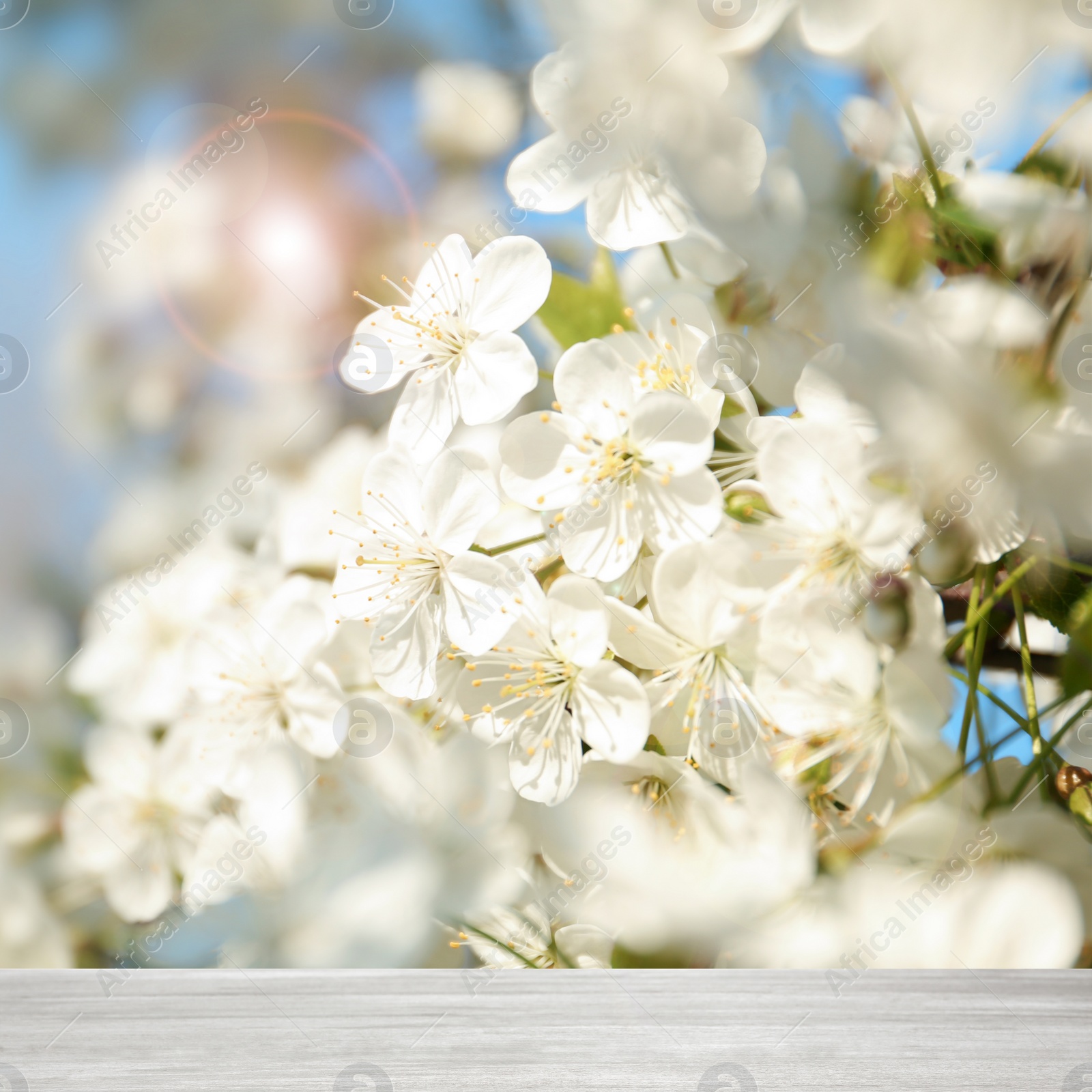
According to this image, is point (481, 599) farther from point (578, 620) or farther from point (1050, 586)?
point (1050, 586)

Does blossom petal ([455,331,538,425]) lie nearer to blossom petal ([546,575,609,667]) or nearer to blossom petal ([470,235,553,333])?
blossom petal ([470,235,553,333])

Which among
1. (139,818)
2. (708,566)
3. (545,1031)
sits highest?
(708,566)

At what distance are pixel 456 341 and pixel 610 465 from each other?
148mm

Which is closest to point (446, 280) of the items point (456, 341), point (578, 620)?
point (456, 341)

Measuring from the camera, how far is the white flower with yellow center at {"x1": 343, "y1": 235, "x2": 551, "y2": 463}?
68 centimetres

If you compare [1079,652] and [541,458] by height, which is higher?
[541,458]

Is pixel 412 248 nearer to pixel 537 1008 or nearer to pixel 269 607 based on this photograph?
pixel 269 607

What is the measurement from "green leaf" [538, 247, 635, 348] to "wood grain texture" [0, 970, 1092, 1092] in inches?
17.9

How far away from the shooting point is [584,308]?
696mm

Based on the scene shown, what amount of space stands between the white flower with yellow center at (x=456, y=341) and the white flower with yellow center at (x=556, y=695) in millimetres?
139

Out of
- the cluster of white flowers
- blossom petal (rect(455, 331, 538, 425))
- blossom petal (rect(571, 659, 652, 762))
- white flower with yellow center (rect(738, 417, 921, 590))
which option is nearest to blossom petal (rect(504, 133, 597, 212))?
the cluster of white flowers

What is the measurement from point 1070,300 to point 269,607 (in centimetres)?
60

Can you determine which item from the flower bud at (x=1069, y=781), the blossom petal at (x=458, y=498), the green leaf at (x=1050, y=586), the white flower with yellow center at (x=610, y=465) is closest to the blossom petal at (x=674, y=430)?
the white flower with yellow center at (x=610, y=465)

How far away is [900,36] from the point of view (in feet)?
2.18
